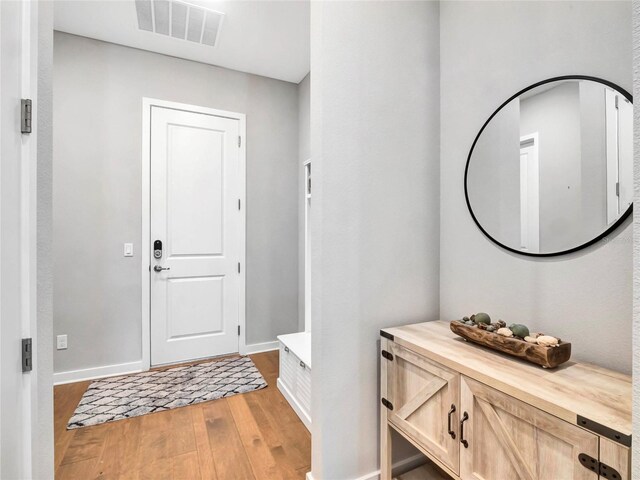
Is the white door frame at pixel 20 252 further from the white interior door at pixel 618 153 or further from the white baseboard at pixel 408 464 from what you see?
the white interior door at pixel 618 153

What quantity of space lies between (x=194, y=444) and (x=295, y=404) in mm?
671

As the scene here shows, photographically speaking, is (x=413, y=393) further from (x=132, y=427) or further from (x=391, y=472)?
(x=132, y=427)

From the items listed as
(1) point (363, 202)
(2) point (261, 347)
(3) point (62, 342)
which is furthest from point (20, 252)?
(2) point (261, 347)

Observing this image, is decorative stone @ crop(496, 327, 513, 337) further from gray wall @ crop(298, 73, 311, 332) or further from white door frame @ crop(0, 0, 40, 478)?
gray wall @ crop(298, 73, 311, 332)

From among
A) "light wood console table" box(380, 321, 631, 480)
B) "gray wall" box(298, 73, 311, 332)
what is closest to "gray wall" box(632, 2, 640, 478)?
"light wood console table" box(380, 321, 631, 480)

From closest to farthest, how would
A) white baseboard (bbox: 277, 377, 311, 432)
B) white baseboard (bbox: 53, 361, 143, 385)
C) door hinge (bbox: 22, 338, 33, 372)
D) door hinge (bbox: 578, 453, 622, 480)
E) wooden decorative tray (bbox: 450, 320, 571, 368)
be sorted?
1. door hinge (bbox: 578, 453, 622, 480)
2. door hinge (bbox: 22, 338, 33, 372)
3. wooden decorative tray (bbox: 450, 320, 571, 368)
4. white baseboard (bbox: 277, 377, 311, 432)
5. white baseboard (bbox: 53, 361, 143, 385)

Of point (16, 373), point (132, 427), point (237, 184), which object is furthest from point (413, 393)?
point (237, 184)

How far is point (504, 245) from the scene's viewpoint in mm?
1457

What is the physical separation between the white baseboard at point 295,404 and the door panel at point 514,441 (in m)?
1.15

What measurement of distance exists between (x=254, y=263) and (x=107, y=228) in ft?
4.43

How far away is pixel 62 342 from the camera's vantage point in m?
2.67

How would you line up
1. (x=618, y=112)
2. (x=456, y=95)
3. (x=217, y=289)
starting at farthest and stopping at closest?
(x=217, y=289) < (x=456, y=95) < (x=618, y=112)

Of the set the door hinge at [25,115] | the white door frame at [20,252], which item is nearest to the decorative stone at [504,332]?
the white door frame at [20,252]

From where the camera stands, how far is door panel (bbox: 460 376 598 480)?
2.76 feet
